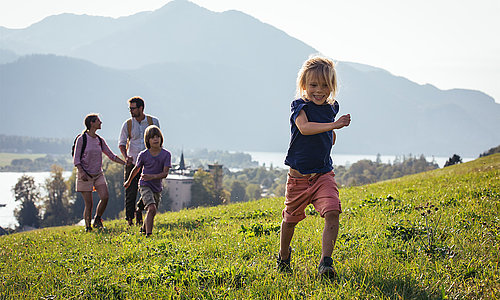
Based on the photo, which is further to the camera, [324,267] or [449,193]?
[449,193]

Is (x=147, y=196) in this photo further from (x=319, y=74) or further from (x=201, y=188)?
(x=201, y=188)

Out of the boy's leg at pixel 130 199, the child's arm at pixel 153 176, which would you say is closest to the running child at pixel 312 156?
the child's arm at pixel 153 176

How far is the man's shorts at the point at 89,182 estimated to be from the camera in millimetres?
9773

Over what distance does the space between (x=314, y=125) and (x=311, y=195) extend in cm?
82

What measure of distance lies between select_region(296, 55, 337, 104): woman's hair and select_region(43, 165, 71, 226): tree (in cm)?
6587

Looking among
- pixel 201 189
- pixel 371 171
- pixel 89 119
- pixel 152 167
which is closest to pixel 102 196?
pixel 89 119

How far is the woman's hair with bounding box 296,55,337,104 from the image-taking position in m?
4.13

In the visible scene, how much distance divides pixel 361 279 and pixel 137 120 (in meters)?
7.84

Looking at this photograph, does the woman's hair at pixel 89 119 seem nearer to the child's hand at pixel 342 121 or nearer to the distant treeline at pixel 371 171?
the child's hand at pixel 342 121

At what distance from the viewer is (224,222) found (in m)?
8.29

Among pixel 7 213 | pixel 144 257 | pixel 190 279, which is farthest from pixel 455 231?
pixel 7 213

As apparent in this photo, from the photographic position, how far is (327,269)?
3820mm

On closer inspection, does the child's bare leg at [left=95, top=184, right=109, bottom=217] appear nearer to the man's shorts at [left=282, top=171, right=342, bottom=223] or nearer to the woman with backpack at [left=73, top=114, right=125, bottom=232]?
the woman with backpack at [left=73, top=114, right=125, bottom=232]

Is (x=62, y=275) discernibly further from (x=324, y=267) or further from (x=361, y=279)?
(x=361, y=279)
